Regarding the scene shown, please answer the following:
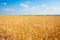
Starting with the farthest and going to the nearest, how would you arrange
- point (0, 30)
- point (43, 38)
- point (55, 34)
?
point (0, 30) → point (55, 34) → point (43, 38)

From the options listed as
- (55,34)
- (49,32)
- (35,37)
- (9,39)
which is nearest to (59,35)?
(55,34)

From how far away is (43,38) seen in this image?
4.50 metres

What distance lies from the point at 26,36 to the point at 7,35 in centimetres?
82

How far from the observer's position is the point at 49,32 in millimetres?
5055

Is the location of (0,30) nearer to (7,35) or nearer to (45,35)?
(7,35)

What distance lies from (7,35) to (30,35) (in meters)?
0.92

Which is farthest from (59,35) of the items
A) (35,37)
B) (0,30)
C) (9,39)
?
(0,30)

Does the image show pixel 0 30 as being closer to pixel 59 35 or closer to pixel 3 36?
pixel 3 36

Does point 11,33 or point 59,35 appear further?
point 11,33

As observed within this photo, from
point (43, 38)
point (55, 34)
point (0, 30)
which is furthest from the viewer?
point (0, 30)

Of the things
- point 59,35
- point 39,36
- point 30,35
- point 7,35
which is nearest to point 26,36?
point 30,35

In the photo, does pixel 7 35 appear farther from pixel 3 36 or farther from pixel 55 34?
pixel 55 34

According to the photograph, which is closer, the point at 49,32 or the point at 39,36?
the point at 39,36

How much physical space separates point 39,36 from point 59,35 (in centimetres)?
71
